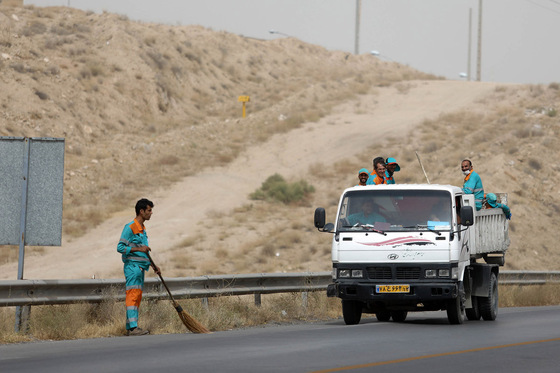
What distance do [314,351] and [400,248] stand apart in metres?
3.92

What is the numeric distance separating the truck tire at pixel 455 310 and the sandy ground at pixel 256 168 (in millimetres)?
18274

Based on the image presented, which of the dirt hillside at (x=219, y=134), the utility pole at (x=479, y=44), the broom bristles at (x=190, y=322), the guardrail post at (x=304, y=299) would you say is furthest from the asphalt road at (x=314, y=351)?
the utility pole at (x=479, y=44)

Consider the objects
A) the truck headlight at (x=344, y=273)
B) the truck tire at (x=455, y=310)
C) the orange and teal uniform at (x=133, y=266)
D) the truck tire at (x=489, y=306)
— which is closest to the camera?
the orange and teal uniform at (x=133, y=266)

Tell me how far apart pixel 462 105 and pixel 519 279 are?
1700 inches

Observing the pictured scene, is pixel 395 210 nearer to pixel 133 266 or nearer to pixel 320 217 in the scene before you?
pixel 320 217

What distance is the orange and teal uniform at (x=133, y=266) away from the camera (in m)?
13.9

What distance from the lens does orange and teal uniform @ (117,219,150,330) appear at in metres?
13.9

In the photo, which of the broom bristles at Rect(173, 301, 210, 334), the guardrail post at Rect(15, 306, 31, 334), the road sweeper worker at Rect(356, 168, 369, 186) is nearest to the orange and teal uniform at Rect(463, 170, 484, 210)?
the road sweeper worker at Rect(356, 168, 369, 186)

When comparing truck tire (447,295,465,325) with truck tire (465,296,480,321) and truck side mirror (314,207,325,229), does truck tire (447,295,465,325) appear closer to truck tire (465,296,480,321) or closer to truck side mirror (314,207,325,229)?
truck tire (465,296,480,321)

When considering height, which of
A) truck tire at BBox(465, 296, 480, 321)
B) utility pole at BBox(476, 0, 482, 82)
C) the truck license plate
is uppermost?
utility pole at BBox(476, 0, 482, 82)

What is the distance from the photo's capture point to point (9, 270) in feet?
110

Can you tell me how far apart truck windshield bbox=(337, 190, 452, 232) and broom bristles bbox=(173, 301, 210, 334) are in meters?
2.75

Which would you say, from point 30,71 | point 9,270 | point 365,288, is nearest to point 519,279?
point 365,288

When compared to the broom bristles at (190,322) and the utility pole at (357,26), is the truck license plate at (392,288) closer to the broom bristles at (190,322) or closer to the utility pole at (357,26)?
the broom bristles at (190,322)
